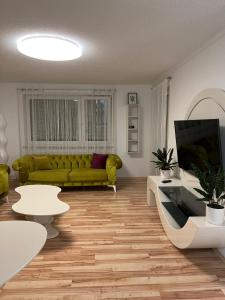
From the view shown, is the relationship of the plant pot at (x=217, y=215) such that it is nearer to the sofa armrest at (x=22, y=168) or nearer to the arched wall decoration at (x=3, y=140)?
the sofa armrest at (x=22, y=168)

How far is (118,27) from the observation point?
2.33 metres

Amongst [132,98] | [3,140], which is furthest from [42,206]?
[132,98]

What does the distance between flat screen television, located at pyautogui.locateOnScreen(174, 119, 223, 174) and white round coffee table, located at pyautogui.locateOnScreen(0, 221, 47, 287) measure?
1.89 m

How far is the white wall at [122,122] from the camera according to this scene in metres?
5.43

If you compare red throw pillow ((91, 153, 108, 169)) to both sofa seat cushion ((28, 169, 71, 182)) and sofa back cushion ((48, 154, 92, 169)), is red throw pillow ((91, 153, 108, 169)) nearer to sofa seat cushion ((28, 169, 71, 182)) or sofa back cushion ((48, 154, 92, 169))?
sofa back cushion ((48, 154, 92, 169))

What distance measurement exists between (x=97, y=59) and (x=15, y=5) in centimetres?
163

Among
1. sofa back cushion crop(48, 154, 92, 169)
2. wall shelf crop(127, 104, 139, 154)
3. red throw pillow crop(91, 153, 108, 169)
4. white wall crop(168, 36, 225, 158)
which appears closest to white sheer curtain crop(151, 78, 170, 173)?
white wall crop(168, 36, 225, 158)

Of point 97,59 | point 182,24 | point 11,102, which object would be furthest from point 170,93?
point 11,102

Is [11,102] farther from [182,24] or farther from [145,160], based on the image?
[182,24]

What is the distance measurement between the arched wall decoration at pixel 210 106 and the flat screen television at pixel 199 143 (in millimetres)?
116

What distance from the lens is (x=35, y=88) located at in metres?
5.39

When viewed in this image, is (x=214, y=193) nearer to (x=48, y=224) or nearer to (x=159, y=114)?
(x=48, y=224)

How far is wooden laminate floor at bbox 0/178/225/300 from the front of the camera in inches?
74.5

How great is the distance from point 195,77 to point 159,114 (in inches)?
64.5
